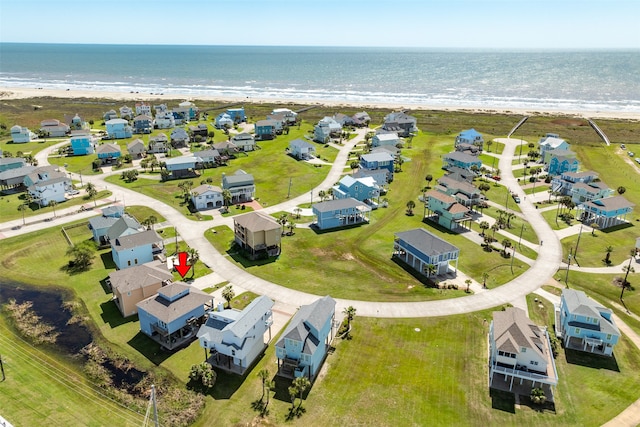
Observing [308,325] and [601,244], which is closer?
[308,325]

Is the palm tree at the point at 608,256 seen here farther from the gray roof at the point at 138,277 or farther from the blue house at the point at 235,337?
the gray roof at the point at 138,277

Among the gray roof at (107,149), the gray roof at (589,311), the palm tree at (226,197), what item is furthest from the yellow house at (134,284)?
the gray roof at (107,149)

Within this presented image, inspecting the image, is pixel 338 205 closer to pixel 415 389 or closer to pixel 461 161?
pixel 415 389

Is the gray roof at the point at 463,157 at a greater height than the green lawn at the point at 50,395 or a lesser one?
greater

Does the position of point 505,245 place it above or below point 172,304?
below

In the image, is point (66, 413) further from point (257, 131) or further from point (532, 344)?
point (257, 131)

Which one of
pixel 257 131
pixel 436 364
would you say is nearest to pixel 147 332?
pixel 436 364

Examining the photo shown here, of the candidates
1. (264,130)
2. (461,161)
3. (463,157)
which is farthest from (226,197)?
(463,157)
